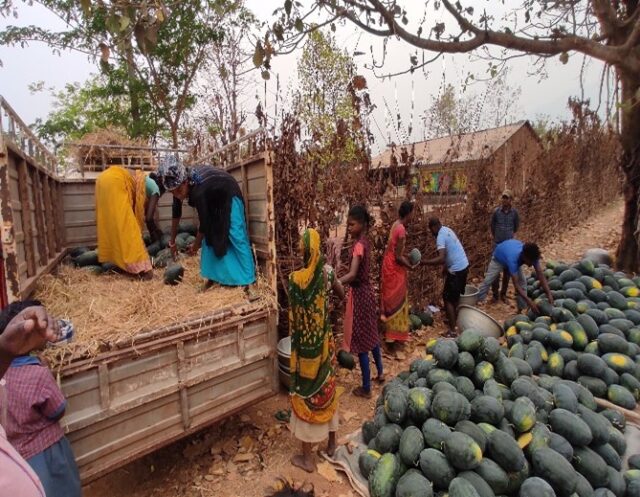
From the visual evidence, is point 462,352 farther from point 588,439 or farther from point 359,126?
point 359,126

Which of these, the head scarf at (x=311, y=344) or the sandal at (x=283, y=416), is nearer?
the head scarf at (x=311, y=344)

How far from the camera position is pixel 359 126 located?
5453 mm

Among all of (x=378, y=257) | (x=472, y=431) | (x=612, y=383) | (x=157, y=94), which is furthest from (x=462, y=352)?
(x=157, y=94)

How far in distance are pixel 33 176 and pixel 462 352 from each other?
4.12m

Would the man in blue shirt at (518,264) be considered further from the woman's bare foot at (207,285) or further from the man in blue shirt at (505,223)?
the woman's bare foot at (207,285)

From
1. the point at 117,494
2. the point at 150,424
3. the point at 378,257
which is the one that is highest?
the point at 378,257

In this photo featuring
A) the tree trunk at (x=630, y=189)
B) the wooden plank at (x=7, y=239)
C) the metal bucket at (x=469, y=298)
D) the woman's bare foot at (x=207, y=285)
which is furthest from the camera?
the tree trunk at (x=630, y=189)

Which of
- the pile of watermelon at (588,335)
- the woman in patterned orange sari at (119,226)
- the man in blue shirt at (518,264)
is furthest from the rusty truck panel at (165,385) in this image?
the man in blue shirt at (518,264)

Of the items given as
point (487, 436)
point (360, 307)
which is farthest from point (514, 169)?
point (487, 436)

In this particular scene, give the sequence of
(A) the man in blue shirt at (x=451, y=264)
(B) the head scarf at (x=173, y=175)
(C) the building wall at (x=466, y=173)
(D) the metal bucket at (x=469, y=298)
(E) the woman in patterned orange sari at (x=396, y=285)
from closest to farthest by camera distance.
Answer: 1. (B) the head scarf at (x=173, y=175)
2. (E) the woman in patterned orange sari at (x=396, y=285)
3. (A) the man in blue shirt at (x=451, y=264)
4. (D) the metal bucket at (x=469, y=298)
5. (C) the building wall at (x=466, y=173)

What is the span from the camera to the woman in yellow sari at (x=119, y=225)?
156 inches

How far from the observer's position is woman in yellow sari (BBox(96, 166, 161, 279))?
3.97 m

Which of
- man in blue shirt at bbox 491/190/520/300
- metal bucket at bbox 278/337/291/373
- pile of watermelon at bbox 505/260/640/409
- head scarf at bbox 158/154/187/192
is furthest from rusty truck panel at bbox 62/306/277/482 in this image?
man in blue shirt at bbox 491/190/520/300

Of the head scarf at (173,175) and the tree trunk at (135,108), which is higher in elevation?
the tree trunk at (135,108)
